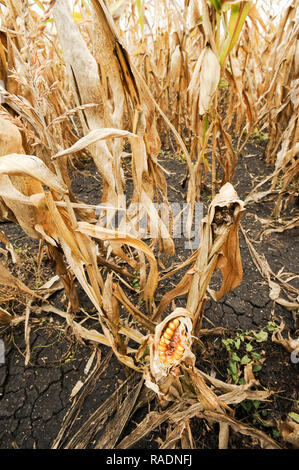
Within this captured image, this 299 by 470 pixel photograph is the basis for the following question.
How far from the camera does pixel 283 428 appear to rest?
1.71ft

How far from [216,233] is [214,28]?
1.77 feet

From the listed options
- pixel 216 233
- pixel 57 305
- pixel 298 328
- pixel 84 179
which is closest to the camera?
pixel 216 233

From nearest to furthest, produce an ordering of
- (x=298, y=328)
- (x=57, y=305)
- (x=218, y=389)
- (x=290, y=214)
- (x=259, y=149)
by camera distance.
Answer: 1. (x=218, y=389)
2. (x=298, y=328)
3. (x=57, y=305)
4. (x=290, y=214)
5. (x=259, y=149)

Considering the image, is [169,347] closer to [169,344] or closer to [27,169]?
[169,344]

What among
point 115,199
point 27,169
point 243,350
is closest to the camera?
point 27,169

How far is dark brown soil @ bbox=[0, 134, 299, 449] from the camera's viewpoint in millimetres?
629

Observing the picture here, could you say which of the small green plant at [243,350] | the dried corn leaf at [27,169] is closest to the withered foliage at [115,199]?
the dried corn leaf at [27,169]

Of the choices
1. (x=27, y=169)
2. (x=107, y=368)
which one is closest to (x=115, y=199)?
(x=27, y=169)

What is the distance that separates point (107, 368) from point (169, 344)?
0.39 m

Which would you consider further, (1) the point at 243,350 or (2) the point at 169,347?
(1) the point at 243,350

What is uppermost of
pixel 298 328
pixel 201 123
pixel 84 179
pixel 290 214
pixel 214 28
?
pixel 214 28

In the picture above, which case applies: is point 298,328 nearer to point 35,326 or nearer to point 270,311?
point 270,311

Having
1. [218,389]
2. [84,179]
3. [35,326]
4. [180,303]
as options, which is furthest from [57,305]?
[84,179]

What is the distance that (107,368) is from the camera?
0.74 m
